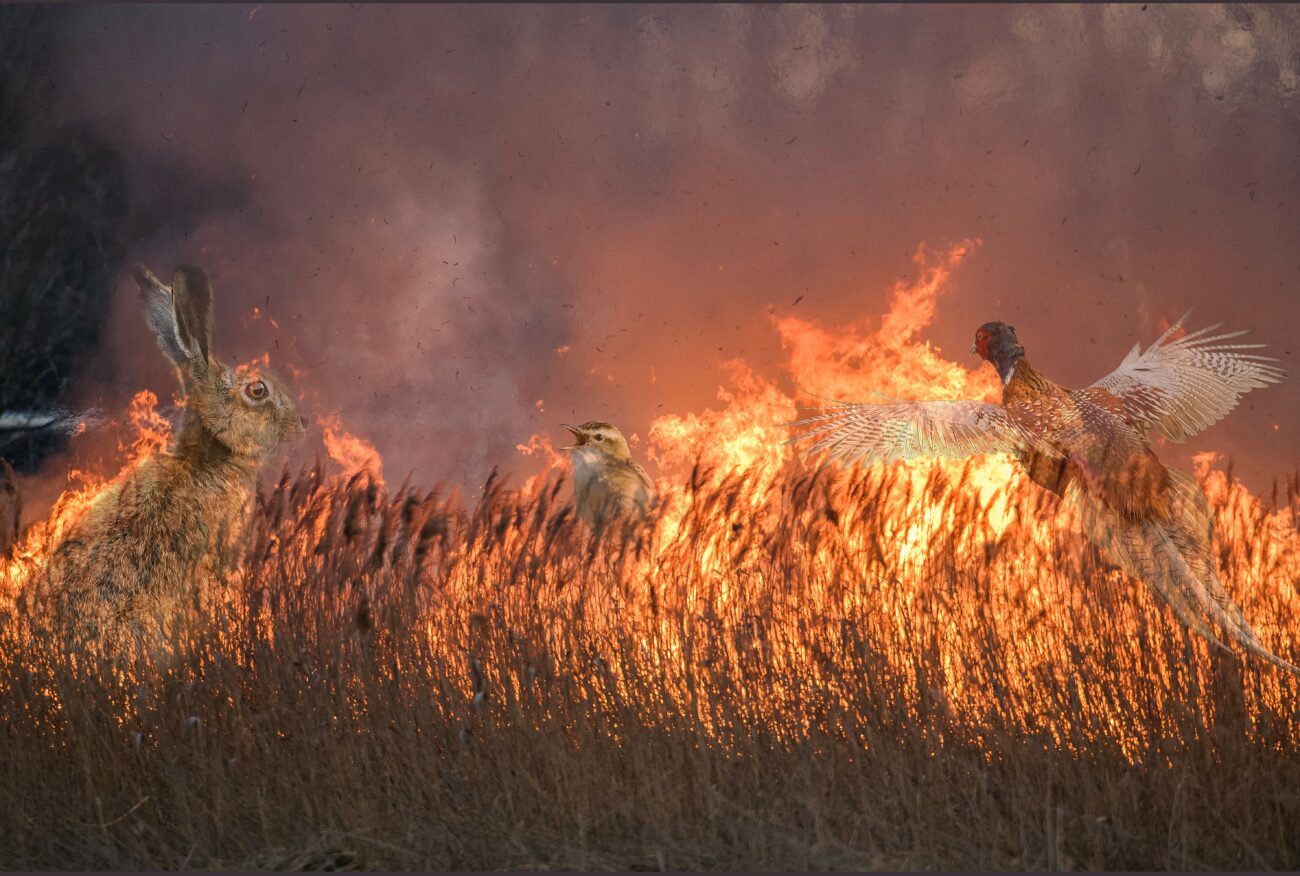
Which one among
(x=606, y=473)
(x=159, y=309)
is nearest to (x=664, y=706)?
(x=606, y=473)

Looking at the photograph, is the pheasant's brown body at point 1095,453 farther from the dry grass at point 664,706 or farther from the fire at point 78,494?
the fire at point 78,494

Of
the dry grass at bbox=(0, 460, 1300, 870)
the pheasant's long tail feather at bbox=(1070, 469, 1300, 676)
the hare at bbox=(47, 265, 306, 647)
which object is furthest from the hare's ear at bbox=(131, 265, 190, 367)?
the pheasant's long tail feather at bbox=(1070, 469, 1300, 676)

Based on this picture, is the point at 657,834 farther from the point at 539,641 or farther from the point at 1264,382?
the point at 1264,382

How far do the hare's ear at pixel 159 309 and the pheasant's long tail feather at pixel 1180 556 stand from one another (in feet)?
11.6

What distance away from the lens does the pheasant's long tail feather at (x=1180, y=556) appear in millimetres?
3885

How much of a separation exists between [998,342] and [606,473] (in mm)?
1945

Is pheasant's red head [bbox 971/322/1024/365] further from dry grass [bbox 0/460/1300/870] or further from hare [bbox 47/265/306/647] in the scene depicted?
hare [bbox 47/265/306/647]

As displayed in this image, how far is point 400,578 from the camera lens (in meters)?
4.15

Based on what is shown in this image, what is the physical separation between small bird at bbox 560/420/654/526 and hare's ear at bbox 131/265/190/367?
1801 millimetres

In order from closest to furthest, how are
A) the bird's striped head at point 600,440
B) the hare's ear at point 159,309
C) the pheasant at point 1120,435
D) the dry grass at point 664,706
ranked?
the dry grass at point 664,706 → the pheasant at point 1120,435 → the hare's ear at point 159,309 → the bird's striped head at point 600,440

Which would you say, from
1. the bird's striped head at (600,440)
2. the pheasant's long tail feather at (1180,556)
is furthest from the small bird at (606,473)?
the pheasant's long tail feather at (1180,556)

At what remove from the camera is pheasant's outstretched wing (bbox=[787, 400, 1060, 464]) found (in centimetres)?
414

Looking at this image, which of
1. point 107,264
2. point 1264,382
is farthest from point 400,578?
point 1264,382

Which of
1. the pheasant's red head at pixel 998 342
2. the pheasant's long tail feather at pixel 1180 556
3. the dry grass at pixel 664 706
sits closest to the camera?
the dry grass at pixel 664 706
